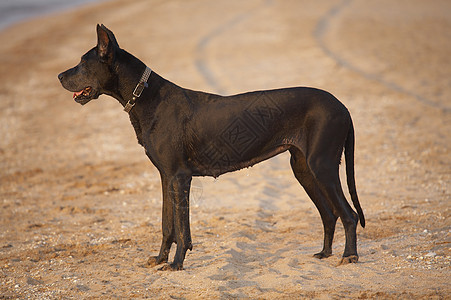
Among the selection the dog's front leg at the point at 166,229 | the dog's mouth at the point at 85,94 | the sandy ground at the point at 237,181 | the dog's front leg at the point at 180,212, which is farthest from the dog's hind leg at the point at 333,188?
the dog's mouth at the point at 85,94

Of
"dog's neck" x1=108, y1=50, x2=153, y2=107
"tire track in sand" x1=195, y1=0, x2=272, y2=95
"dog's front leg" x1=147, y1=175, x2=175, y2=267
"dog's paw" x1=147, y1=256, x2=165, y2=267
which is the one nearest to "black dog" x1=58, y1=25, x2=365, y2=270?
"dog's neck" x1=108, y1=50, x2=153, y2=107

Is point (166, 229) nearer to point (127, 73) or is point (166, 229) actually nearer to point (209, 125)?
point (209, 125)

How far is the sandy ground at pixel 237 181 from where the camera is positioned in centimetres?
636

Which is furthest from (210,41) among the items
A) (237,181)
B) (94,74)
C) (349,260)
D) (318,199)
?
(349,260)

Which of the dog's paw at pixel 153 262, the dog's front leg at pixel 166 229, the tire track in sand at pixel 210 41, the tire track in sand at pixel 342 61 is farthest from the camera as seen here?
the tire track in sand at pixel 210 41

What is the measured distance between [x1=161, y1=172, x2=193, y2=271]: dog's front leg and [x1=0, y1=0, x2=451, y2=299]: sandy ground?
18 cm

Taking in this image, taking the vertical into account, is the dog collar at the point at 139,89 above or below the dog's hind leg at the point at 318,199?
above

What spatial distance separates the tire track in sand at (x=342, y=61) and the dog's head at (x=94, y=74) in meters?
10.7

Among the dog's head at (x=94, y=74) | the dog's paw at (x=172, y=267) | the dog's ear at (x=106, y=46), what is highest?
the dog's ear at (x=106, y=46)

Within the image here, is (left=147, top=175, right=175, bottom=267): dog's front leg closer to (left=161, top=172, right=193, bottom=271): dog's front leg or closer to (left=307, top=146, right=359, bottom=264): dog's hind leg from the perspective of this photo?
(left=161, top=172, right=193, bottom=271): dog's front leg

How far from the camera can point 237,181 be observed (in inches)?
426

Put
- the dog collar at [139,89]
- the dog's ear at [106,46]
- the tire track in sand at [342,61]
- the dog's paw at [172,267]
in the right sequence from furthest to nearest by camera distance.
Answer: the tire track in sand at [342,61] < the dog's paw at [172,267] < the dog collar at [139,89] < the dog's ear at [106,46]

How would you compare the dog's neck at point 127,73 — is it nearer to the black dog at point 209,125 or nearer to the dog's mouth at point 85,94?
the black dog at point 209,125

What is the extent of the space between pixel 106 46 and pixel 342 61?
49.0 feet
